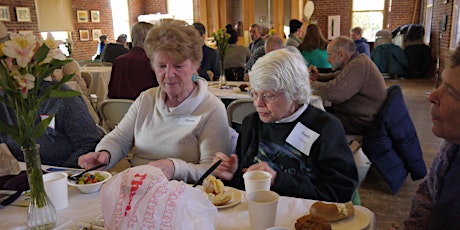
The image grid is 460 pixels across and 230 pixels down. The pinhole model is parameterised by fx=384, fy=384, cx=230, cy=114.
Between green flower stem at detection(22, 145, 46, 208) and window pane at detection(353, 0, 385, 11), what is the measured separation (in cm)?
1296

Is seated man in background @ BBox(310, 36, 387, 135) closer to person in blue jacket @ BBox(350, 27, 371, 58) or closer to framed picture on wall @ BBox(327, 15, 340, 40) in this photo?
person in blue jacket @ BBox(350, 27, 371, 58)

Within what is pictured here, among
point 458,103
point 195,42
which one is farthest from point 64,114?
point 458,103

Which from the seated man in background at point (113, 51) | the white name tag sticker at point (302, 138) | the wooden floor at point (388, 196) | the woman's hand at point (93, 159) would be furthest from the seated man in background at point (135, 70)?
the seated man in background at point (113, 51)

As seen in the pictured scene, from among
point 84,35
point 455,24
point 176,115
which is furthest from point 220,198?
point 84,35

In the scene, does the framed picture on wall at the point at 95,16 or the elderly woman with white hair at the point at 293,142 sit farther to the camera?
the framed picture on wall at the point at 95,16

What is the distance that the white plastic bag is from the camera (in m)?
0.86

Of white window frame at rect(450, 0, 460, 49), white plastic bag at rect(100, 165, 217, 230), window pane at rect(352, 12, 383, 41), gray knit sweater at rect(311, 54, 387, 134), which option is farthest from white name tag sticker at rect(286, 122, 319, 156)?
window pane at rect(352, 12, 383, 41)

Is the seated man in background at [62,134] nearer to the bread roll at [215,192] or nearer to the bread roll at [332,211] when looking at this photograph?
the bread roll at [215,192]

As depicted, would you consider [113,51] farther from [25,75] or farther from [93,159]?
[25,75]

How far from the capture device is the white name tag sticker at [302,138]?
153cm

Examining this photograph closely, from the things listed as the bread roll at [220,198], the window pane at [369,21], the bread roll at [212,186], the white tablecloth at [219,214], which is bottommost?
the white tablecloth at [219,214]

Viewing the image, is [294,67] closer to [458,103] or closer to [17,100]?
[458,103]

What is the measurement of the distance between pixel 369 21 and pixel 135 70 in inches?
423

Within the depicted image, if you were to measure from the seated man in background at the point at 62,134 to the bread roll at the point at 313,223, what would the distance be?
1.27 m
